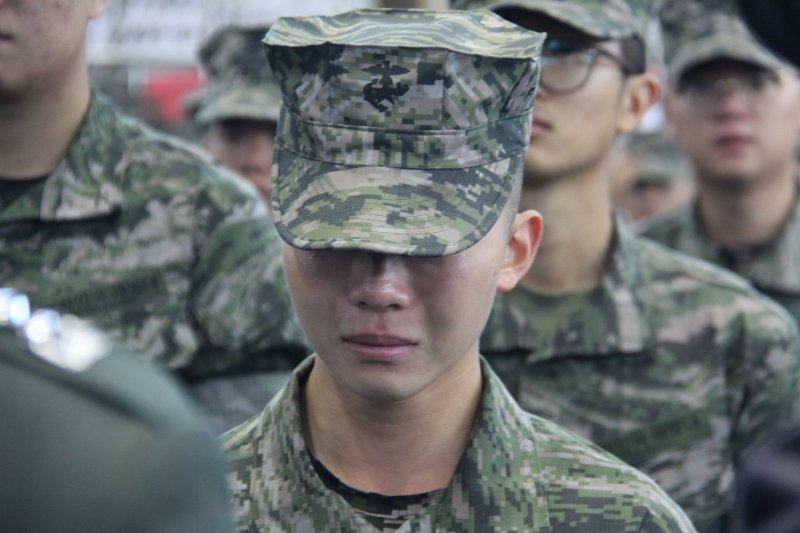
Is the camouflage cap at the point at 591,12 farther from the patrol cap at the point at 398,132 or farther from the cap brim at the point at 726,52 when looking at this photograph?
the patrol cap at the point at 398,132

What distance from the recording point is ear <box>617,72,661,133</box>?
4574mm

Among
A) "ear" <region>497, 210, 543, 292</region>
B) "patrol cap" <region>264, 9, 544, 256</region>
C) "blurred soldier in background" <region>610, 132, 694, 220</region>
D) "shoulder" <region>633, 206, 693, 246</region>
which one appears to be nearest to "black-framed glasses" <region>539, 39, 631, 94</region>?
"ear" <region>497, 210, 543, 292</region>

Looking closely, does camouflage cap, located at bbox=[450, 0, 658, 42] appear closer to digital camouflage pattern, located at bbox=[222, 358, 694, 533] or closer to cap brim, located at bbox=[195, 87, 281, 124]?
cap brim, located at bbox=[195, 87, 281, 124]

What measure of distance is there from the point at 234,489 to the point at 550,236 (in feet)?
6.68

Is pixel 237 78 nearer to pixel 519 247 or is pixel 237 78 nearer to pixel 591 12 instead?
pixel 591 12

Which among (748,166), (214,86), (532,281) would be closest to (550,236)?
(532,281)

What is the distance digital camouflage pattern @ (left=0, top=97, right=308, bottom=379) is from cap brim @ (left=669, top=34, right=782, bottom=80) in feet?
8.66

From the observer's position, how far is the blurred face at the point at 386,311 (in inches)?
98.0

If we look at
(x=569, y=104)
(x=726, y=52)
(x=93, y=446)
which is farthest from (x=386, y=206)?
(x=726, y=52)

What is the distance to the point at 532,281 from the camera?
4523 millimetres

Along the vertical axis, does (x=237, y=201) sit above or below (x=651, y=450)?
above

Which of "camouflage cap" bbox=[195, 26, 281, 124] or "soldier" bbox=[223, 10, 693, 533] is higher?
"soldier" bbox=[223, 10, 693, 533]

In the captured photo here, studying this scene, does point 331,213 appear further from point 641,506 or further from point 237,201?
point 237,201

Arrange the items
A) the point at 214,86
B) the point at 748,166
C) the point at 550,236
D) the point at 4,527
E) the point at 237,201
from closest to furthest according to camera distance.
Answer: the point at 4,527, the point at 237,201, the point at 550,236, the point at 748,166, the point at 214,86
